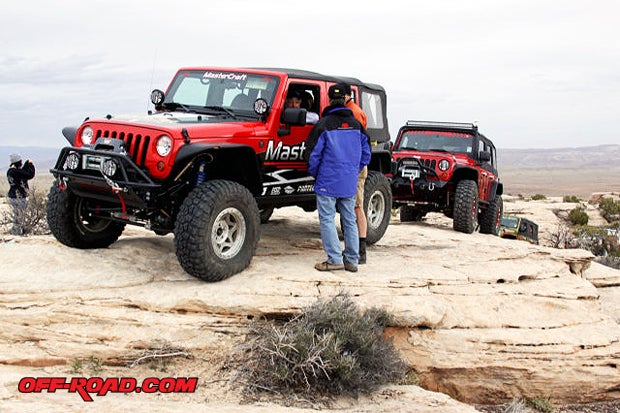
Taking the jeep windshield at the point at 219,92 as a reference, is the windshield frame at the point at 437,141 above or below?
below

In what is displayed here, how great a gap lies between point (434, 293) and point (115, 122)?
12.1ft

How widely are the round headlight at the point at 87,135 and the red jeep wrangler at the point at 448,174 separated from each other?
19.5 ft

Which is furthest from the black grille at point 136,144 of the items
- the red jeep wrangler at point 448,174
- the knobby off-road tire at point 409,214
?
the knobby off-road tire at point 409,214

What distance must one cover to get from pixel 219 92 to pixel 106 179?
6.24 ft

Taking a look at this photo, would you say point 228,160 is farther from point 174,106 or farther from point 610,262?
point 610,262

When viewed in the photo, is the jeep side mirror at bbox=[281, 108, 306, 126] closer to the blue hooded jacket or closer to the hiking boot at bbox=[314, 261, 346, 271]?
the blue hooded jacket

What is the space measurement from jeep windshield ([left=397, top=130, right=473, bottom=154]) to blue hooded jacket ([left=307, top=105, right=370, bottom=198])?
6.52 metres

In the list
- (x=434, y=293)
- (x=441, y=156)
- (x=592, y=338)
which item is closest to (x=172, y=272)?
(x=434, y=293)

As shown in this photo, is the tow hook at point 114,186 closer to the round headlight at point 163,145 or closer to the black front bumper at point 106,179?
the black front bumper at point 106,179

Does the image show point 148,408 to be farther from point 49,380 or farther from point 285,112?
point 285,112

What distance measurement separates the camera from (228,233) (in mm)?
6582

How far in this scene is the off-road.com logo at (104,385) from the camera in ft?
16.6

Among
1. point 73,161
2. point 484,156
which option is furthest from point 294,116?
point 484,156

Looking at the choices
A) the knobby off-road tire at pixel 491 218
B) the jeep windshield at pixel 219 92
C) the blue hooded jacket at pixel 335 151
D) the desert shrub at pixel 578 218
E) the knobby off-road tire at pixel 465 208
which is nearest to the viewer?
the blue hooded jacket at pixel 335 151
